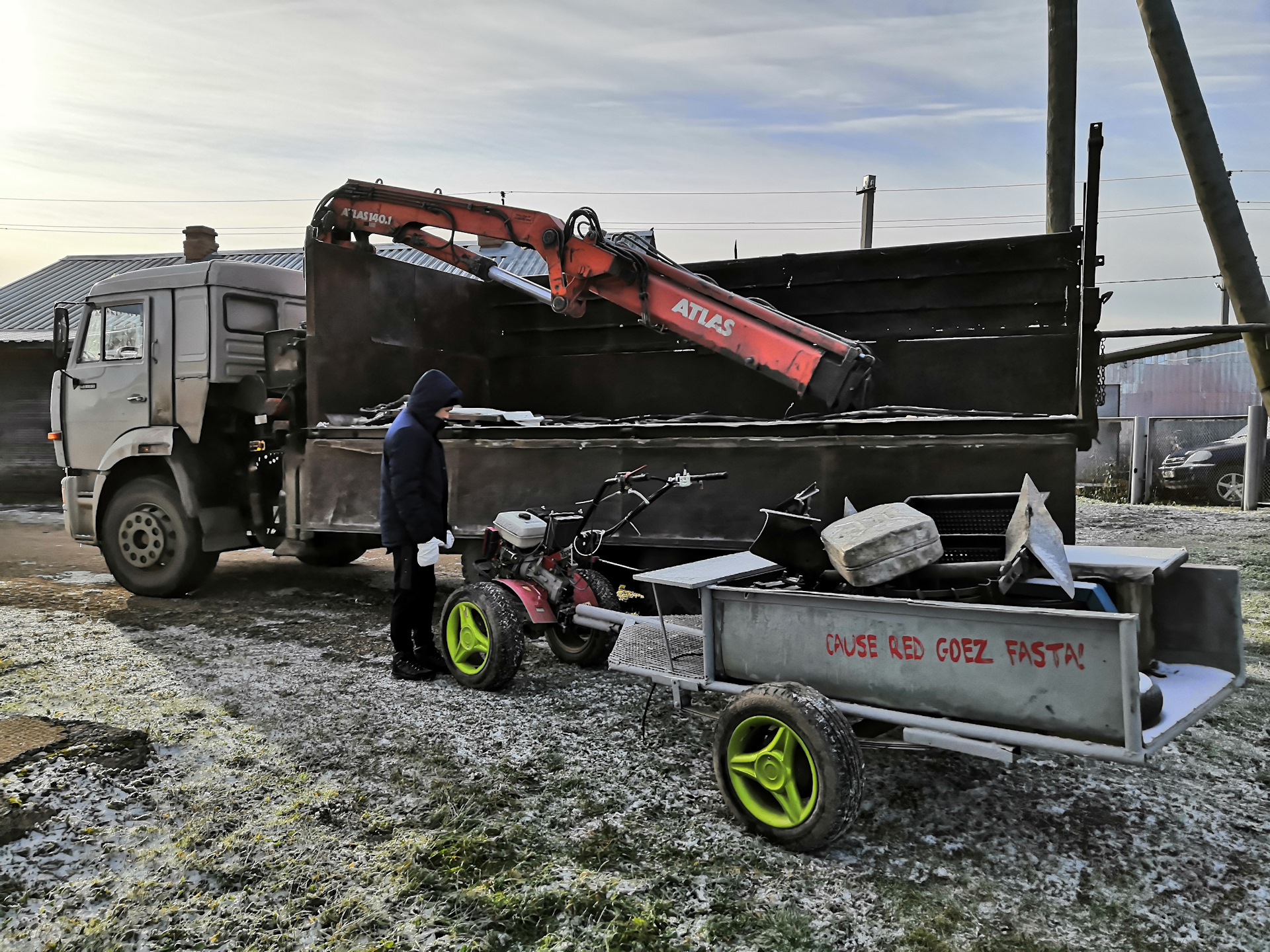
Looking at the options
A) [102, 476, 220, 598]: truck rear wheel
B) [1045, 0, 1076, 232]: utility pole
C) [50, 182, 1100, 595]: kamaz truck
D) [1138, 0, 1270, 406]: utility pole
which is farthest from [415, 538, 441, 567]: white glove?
[1045, 0, 1076, 232]: utility pole

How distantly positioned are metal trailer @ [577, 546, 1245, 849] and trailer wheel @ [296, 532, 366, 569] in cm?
486

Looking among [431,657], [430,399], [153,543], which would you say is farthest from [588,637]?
[153,543]

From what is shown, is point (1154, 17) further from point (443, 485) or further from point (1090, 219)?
point (443, 485)

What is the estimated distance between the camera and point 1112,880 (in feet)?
8.82

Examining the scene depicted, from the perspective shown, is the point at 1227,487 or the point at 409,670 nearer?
the point at 409,670

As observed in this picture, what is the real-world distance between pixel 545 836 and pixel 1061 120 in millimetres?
8074

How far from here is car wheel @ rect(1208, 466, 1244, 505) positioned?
12.5 m

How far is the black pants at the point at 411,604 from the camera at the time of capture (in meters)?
4.89

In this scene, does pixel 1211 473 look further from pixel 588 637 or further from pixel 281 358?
pixel 281 358

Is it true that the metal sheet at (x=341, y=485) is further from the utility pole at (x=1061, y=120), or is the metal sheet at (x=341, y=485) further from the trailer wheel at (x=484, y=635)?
the utility pole at (x=1061, y=120)

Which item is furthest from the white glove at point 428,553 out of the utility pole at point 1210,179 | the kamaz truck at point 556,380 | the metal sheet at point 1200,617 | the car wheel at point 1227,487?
the car wheel at point 1227,487

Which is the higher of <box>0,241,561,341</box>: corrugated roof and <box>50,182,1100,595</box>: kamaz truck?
<box>0,241,561,341</box>: corrugated roof

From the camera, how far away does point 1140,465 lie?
43.7ft

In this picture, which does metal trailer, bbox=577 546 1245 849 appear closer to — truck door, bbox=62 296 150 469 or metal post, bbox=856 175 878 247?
truck door, bbox=62 296 150 469
